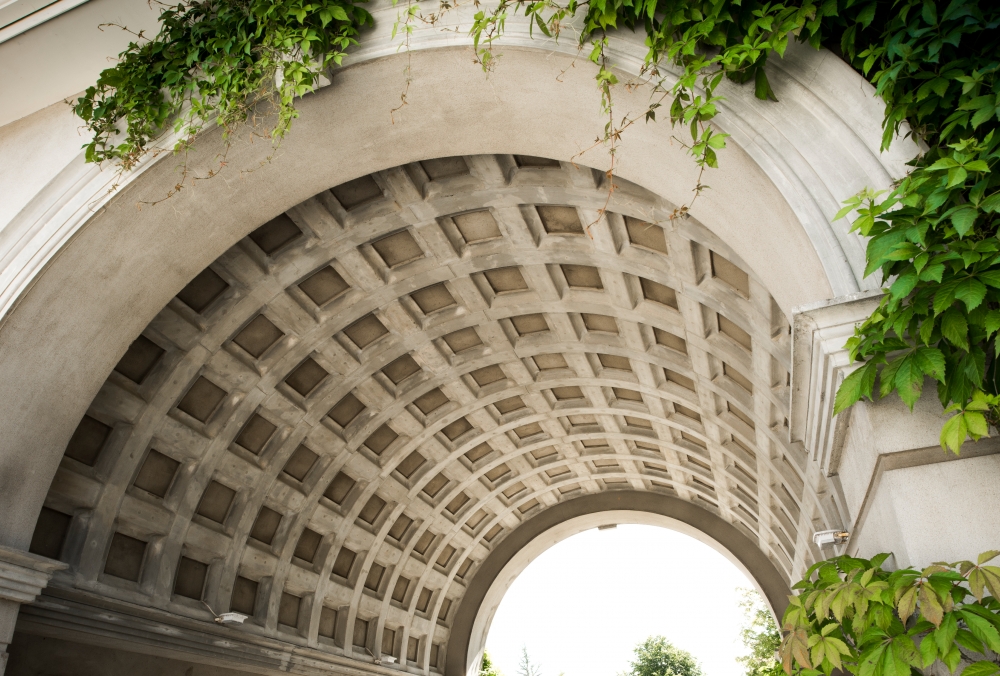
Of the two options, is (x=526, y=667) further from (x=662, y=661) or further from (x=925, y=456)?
(x=925, y=456)

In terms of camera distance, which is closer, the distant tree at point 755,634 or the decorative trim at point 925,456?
the decorative trim at point 925,456

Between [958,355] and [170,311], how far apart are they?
8.87 m

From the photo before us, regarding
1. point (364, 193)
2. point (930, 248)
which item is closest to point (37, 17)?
point (364, 193)

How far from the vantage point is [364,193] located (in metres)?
9.13

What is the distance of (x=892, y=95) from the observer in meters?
3.97

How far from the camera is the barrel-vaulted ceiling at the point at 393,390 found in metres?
9.05

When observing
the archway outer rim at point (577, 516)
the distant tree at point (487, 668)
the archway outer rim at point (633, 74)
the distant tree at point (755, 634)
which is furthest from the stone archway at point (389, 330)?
the distant tree at point (755, 634)

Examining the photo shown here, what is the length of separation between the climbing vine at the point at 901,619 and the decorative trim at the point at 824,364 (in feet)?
3.26

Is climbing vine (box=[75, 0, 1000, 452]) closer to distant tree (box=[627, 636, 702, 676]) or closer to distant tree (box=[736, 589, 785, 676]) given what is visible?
distant tree (box=[736, 589, 785, 676])

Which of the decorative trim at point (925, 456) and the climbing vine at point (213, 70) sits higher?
the climbing vine at point (213, 70)

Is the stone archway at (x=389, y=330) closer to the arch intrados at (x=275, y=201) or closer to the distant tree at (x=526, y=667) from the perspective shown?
the arch intrados at (x=275, y=201)

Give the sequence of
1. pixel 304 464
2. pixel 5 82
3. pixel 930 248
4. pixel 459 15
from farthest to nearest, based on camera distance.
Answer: pixel 304 464 → pixel 5 82 → pixel 459 15 → pixel 930 248

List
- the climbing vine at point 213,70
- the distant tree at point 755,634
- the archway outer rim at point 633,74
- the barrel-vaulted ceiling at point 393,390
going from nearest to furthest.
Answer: the archway outer rim at point 633,74, the climbing vine at point 213,70, the barrel-vaulted ceiling at point 393,390, the distant tree at point 755,634

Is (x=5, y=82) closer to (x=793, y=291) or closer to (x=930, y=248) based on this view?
(x=793, y=291)
